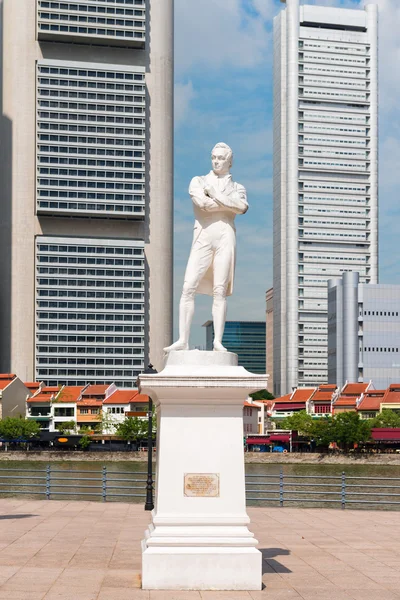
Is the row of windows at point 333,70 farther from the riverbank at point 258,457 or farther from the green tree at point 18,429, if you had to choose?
the green tree at point 18,429

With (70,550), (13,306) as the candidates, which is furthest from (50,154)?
(70,550)

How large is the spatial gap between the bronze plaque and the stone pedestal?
13 millimetres

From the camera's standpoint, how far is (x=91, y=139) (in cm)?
13162

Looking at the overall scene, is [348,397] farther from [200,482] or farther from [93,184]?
[200,482]

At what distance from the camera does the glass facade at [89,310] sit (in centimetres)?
12650

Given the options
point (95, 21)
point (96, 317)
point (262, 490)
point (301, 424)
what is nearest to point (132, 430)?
point (301, 424)

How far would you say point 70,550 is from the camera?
15.2m

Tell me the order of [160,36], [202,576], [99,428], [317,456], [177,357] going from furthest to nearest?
1. [160,36]
2. [99,428]
3. [317,456]
4. [177,357]
5. [202,576]

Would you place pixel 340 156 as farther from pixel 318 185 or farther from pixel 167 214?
pixel 167 214

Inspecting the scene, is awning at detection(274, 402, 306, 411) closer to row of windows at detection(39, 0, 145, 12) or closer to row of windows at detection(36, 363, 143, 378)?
row of windows at detection(36, 363, 143, 378)

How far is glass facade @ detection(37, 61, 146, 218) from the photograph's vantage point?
129625mm

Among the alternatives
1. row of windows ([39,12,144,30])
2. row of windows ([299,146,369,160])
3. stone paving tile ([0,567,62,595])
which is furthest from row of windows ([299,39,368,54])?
stone paving tile ([0,567,62,595])

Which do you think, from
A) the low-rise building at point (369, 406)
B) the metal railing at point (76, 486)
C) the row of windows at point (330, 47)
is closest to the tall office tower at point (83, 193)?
the low-rise building at point (369, 406)

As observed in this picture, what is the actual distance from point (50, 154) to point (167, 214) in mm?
18927
